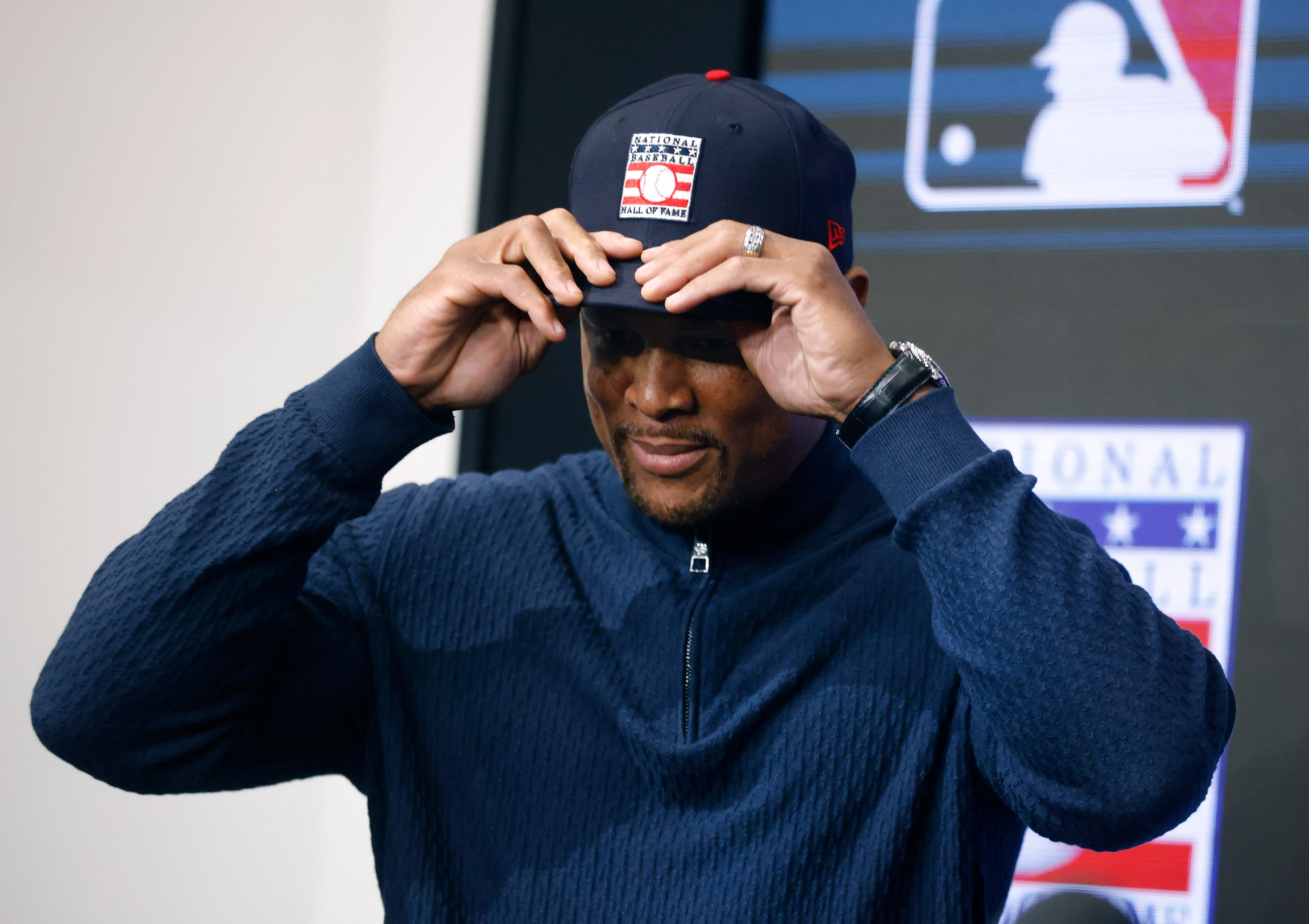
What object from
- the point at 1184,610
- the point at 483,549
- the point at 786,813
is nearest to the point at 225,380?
the point at 483,549

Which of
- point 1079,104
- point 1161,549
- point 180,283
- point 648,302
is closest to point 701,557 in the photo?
point 648,302

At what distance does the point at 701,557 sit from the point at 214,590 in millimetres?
454

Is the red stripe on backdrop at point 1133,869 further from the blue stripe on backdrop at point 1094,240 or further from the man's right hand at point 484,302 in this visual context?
the man's right hand at point 484,302

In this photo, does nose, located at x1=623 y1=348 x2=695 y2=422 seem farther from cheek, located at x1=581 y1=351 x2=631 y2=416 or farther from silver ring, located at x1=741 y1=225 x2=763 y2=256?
silver ring, located at x1=741 y1=225 x2=763 y2=256

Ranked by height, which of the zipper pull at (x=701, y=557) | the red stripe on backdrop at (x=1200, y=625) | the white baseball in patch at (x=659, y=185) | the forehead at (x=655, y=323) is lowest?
the red stripe on backdrop at (x=1200, y=625)

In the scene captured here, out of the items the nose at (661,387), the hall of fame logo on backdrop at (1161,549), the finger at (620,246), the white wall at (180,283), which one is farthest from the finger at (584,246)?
the white wall at (180,283)

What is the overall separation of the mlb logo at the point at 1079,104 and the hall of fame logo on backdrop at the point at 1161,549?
338 millimetres

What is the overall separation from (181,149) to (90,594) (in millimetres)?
1114

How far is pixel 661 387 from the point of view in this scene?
3.92ft

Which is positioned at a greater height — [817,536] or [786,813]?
[817,536]

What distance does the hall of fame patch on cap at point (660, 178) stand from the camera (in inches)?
45.8

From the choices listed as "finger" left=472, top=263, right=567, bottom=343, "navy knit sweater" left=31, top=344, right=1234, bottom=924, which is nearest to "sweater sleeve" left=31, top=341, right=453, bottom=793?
"navy knit sweater" left=31, top=344, right=1234, bottom=924

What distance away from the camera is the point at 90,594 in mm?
1147

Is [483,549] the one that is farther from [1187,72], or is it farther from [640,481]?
[1187,72]
